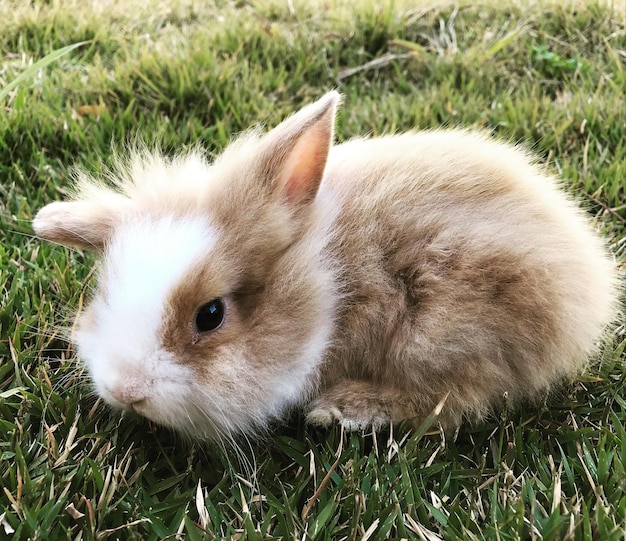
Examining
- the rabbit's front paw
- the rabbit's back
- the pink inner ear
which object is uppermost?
the pink inner ear

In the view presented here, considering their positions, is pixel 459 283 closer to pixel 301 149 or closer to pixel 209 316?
pixel 301 149

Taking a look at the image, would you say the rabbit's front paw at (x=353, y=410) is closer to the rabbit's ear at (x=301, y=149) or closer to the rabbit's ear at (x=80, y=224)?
the rabbit's ear at (x=301, y=149)

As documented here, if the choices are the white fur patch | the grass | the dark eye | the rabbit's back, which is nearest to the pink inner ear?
the rabbit's back

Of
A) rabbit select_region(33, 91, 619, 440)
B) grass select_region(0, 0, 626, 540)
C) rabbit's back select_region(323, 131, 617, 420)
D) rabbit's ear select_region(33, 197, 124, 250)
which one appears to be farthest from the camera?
rabbit's ear select_region(33, 197, 124, 250)

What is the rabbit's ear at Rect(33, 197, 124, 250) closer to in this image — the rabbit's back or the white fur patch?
the white fur patch

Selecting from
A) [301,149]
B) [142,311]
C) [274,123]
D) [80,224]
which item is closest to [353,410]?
[142,311]

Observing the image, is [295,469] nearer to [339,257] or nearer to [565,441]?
[339,257]

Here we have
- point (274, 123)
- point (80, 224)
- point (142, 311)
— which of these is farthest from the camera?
point (274, 123)
